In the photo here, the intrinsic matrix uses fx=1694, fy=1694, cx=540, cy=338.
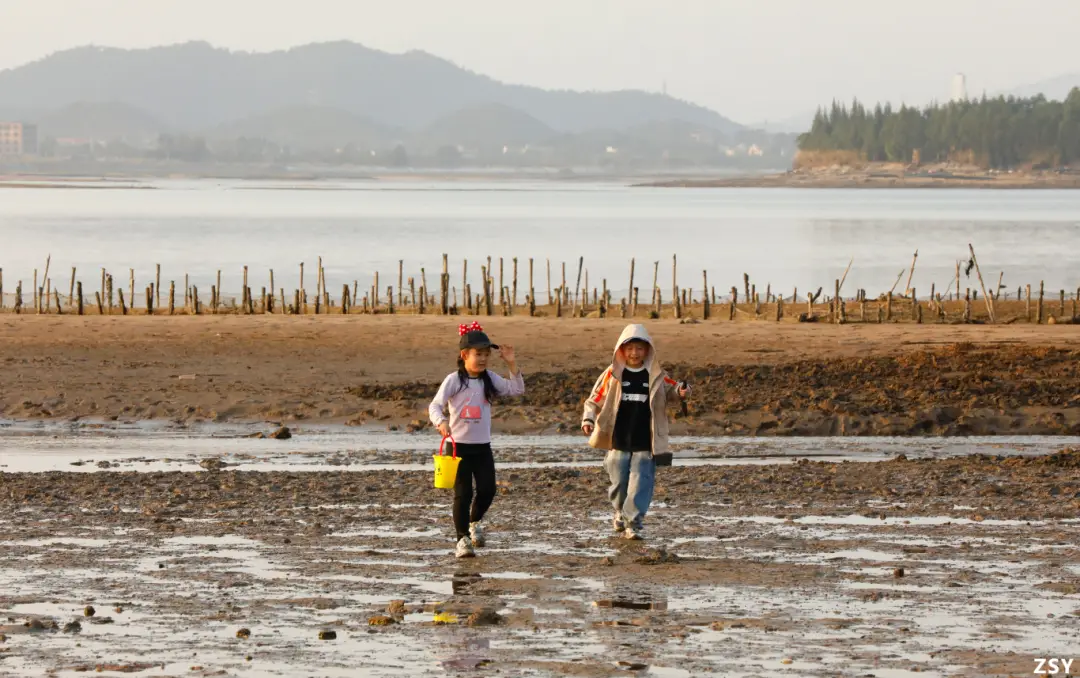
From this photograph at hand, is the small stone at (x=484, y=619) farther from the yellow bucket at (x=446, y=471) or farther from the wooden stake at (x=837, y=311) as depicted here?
the wooden stake at (x=837, y=311)

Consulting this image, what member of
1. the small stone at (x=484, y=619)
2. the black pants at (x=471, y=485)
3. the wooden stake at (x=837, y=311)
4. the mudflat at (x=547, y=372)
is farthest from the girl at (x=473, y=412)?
the wooden stake at (x=837, y=311)

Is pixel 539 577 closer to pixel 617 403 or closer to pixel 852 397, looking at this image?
pixel 617 403

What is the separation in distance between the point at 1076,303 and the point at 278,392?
21214 millimetres

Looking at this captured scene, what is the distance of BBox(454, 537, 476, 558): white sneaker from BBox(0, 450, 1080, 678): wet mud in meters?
0.17

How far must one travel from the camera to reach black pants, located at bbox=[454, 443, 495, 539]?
11.7 metres

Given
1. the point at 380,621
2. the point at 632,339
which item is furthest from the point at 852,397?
the point at 380,621

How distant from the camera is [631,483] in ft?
40.8

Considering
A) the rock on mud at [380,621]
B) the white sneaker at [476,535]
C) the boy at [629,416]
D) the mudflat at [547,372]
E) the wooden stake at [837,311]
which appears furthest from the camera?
the wooden stake at [837,311]

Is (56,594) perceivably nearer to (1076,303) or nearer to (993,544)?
(993,544)

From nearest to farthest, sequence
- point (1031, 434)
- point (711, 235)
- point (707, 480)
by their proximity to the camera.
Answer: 1. point (707, 480)
2. point (1031, 434)
3. point (711, 235)

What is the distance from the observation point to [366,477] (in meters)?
15.7

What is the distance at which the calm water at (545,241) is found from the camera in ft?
233

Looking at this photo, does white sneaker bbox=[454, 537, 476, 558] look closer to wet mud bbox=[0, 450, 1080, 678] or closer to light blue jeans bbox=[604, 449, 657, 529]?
wet mud bbox=[0, 450, 1080, 678]

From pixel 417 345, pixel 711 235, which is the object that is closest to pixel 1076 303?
pixel 417 345
